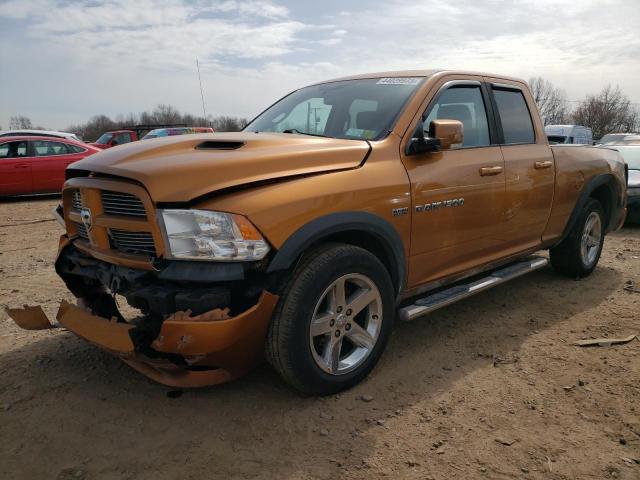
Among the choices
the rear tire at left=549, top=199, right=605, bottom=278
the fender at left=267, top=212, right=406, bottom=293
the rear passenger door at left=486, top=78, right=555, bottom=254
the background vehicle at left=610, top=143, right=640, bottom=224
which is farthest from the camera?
the background vehicle at left=610, top=143, right=640, bottom=224

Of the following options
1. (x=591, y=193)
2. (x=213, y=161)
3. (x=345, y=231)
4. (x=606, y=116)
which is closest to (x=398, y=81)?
(x=345, y=231)

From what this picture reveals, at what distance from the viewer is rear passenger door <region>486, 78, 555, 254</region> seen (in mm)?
3986

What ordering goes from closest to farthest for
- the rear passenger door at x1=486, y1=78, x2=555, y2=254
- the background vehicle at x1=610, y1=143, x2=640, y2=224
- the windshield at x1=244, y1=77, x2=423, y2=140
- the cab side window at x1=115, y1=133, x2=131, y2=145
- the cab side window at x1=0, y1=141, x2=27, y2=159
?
the windshield at x1=244, y1=77, x2=423, y2=140 < the rear passenger door at x1=486, y1=78, x2=555, y2=254 < the background vehicle at x1=610, y1=143, x2=640, y2=224 < the cab side window at x1=0, y1=141, x2=27, y2=159 < the cab side window at x1=115, y1=133, x2=131, y2=145

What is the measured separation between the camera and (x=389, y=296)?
10.1ft

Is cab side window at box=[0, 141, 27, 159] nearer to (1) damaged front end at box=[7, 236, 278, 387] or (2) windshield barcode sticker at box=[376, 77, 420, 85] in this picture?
(1) damaged front end at box=[7, 236, 278, 387]

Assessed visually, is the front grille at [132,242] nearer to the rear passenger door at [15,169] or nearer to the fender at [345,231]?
the fender at [345,231]

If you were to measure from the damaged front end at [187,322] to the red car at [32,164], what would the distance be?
9971 mm

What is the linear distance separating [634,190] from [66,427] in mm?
8903

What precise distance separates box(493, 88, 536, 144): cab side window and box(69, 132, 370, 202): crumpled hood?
66.3 inches

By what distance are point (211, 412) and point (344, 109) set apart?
226cm

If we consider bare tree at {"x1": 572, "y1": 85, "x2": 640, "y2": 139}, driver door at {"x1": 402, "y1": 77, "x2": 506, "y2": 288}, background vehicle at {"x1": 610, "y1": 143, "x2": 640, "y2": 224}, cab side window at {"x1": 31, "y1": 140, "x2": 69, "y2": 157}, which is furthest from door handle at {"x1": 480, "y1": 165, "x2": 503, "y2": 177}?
bare tree at {"x1": 572, "y1": 85, "x2": 640, "y2": 139}

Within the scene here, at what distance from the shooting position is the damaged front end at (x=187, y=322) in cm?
235

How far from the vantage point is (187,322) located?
2.32m

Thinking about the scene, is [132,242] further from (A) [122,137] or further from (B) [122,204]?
(A) [122,137]
